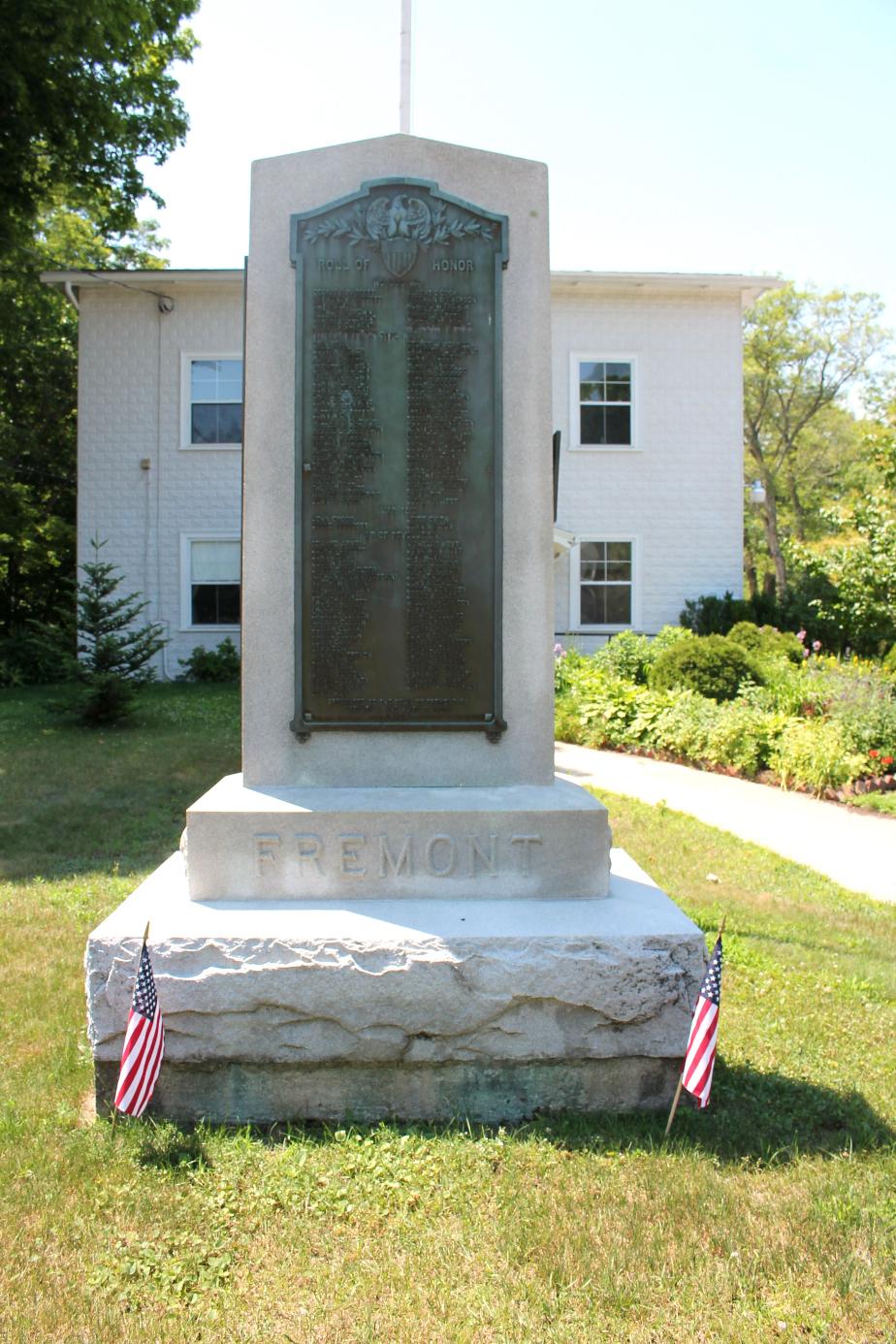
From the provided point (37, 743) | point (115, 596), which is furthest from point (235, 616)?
point (37, 743)

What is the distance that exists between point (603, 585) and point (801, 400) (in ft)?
96.8

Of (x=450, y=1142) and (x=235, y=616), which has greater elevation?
(x=235, y=616)

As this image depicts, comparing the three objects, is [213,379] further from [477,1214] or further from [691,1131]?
[477,1214]

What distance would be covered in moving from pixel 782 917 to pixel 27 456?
Result: 987 inches

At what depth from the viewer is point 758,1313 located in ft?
8.33

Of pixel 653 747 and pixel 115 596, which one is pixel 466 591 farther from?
pixel 115 596

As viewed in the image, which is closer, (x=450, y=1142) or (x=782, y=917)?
(x=450, y=1142)

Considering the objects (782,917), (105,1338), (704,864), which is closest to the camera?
(105,1338)

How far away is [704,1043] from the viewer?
3.24 meters

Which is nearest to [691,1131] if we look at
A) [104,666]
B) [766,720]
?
[766,720]

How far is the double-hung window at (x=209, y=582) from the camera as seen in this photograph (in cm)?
2005

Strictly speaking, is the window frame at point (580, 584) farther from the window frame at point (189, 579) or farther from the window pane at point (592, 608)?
the window frame at point (189, 579)

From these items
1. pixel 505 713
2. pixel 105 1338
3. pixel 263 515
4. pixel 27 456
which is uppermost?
pixel 27 456

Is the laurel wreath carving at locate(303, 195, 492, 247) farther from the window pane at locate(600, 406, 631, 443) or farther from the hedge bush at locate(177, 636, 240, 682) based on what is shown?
the window pane at locate(600, 406, 631, 443)
